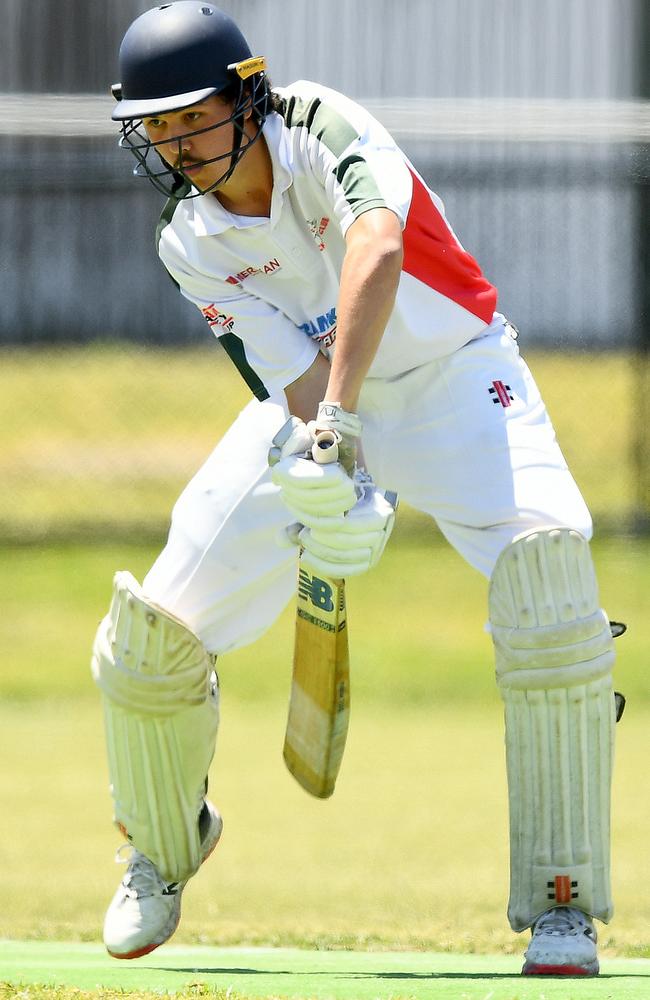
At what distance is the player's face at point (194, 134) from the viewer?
8.45 ft

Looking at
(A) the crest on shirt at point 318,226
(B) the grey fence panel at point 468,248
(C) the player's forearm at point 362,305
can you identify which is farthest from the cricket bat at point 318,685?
(B) the grey fence panel at point 468,248

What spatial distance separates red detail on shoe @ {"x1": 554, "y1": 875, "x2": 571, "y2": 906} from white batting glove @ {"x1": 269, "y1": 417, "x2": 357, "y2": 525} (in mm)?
685

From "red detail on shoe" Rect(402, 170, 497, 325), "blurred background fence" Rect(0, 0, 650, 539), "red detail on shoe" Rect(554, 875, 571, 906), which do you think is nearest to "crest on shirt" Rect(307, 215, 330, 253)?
"red detail on shoe" Rect(402, 170, 497, 325)

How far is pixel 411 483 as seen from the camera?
2816mm

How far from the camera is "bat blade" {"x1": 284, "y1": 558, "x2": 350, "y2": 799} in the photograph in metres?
2.83

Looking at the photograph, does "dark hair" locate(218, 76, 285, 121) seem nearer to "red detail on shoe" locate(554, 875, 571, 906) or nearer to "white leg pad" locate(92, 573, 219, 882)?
"white leg pad" locate(92, 573, 219, 882)

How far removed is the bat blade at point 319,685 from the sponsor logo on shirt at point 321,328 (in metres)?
0.41

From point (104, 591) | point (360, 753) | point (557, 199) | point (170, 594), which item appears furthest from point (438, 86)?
point (170, 594)

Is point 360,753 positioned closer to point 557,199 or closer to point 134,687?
point 134,687

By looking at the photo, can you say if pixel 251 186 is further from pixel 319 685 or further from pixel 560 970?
pixel 560 970

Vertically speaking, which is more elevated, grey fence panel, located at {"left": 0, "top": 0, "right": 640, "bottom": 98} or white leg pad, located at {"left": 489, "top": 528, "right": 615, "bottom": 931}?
grey fence panel, located at {"left": 0, "top": 0, "right": 640, "bottom": 98}

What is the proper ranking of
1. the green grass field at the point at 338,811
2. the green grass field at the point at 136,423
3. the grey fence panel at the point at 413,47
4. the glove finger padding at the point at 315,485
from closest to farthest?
the glove finger padding at the point at 315,485, the green grass field at the point at 338,811, the grey fence panel at the point at 413,47, the green grass field at the point at 136,423

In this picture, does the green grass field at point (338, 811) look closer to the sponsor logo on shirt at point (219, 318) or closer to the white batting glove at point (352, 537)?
the white batting glove at point (352, 537)

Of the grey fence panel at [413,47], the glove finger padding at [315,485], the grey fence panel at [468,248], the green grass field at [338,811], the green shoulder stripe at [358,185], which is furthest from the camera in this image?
the grey fence panel at [413,47]
